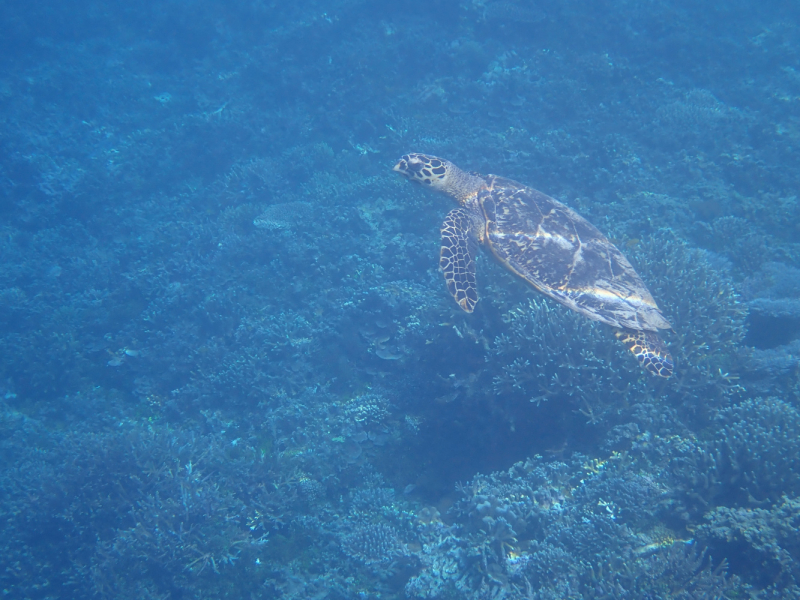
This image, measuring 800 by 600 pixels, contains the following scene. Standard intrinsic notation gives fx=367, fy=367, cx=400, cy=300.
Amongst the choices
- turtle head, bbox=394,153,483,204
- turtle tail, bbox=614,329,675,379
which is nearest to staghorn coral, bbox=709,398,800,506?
turtle tail, bbox=614,329,675,379

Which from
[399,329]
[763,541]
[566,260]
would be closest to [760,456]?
[763,541]

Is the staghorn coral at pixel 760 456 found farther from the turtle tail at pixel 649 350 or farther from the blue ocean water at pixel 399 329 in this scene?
the turtle tail at pixel 649 350

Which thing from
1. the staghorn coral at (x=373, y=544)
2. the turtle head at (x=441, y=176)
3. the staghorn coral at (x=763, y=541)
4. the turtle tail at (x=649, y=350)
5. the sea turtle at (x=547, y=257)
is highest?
the turtle head at (x=441, y=176)

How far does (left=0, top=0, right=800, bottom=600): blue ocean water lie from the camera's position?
3.33m

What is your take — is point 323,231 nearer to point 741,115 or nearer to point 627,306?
point 627,306

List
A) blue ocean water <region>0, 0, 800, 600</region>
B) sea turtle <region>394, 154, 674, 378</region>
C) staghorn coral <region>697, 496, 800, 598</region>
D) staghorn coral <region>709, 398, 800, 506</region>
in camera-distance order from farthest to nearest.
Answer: sea turtle <region>394, 154, 674, 378</region> → blue ocean water <region>0, 0, 800, 600</region> → staghorn coral <region>709, 398, 800, 506</region> → staghorn coral <region>697, 496, 800, 598</region>

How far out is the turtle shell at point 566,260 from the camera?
3738 mm

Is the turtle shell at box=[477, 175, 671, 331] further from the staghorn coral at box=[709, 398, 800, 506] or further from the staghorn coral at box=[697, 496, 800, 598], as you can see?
the staghorn coral at box=[697, 496, 800, 598]

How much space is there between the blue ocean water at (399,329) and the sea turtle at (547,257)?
0.94 ft

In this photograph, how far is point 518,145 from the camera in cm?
782

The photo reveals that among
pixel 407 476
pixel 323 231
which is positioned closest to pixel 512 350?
pixel 407 476

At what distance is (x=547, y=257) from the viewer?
4.12 metres

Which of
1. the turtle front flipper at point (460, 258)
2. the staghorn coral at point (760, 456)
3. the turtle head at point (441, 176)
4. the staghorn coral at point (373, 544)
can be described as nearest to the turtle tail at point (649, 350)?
the staghorn coral at point (760, 456)

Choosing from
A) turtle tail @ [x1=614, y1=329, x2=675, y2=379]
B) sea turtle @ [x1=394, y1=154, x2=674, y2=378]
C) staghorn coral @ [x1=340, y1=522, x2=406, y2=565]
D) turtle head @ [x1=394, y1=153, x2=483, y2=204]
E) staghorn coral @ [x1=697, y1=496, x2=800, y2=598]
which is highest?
turtle head @ [x1=394, y1=153, x2=483, y2=204]
